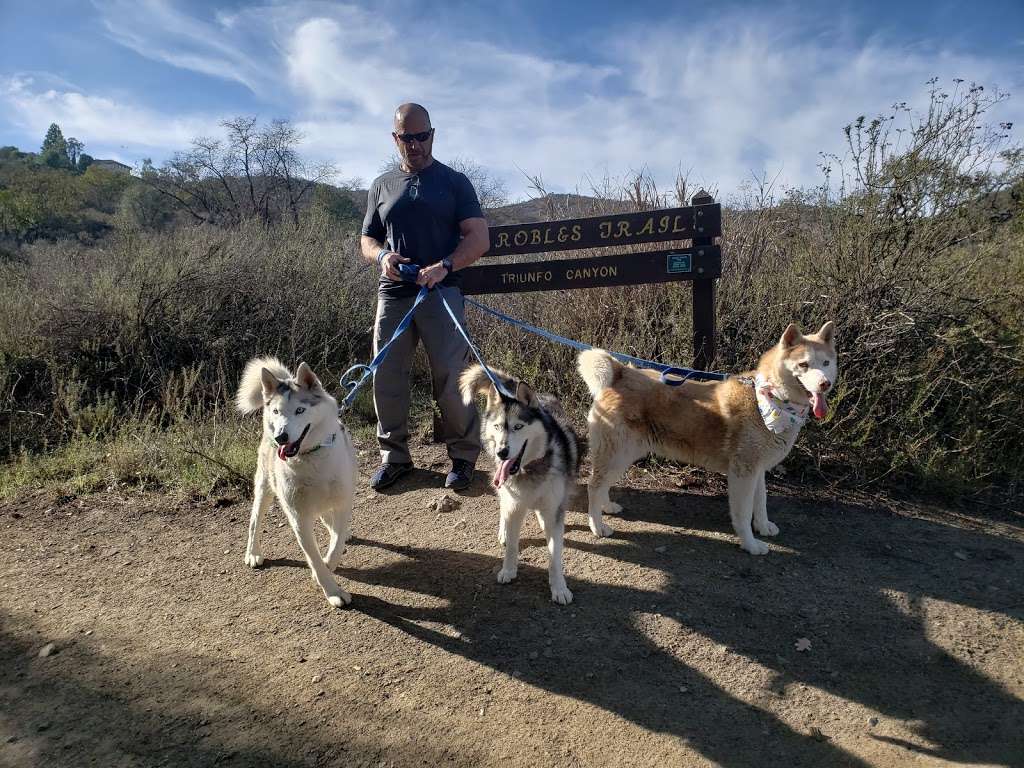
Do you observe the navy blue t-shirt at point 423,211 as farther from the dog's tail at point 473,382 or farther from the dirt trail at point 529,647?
the dirt trail at point 529,647

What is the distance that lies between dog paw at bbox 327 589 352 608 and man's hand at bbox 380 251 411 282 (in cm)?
240

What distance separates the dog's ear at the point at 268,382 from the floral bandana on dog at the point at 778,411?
309cm

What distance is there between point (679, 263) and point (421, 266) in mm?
2192

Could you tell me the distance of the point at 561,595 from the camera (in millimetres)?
3332

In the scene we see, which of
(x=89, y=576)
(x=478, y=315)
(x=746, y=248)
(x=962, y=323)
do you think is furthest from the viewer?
(x=478, y=315)

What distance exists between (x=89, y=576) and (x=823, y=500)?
18.0 feet

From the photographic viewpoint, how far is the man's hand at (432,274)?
14.0 ft

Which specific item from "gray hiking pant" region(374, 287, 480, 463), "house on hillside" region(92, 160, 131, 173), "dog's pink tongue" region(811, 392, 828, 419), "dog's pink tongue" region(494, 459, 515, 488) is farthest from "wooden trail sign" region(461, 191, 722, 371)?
"house on hillside" region(92, 160, 131, 173)

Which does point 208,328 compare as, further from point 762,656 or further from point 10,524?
point 762,656

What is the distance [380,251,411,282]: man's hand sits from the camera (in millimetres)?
4383

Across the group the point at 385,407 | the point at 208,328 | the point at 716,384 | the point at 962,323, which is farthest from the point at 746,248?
the point at 208,328

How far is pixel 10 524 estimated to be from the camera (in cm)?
461

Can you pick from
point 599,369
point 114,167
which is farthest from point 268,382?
point 114,167

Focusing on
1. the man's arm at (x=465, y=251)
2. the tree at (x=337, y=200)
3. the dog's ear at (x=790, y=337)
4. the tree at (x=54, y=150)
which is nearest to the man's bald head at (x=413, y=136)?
the man's arm at (x=465, y=251)
